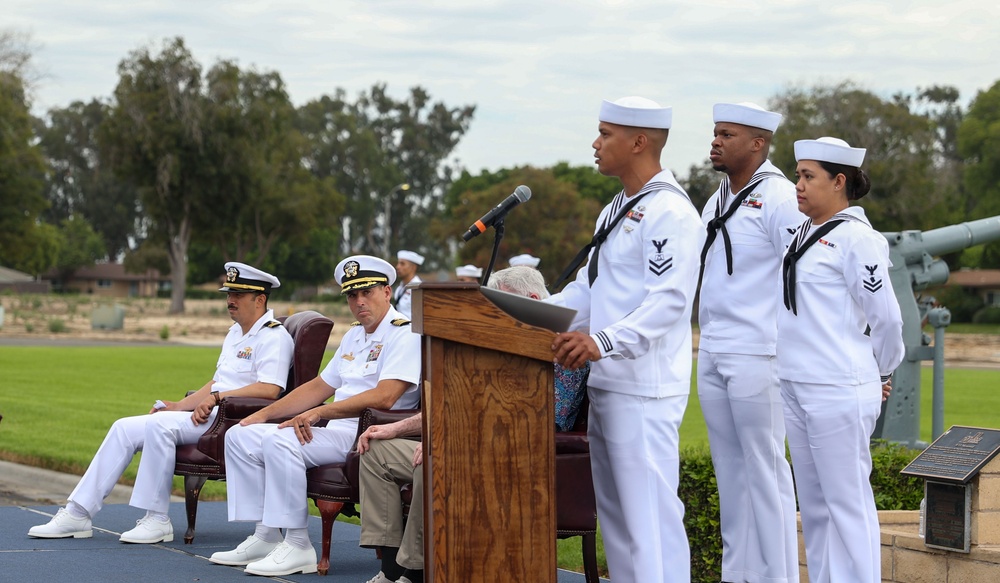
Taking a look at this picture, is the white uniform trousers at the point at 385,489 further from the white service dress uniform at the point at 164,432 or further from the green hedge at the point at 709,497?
the white service dress uniform at the point at 164,432

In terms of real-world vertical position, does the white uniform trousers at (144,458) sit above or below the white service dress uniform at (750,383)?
below

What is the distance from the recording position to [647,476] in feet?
14.3

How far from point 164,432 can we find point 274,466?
119cm

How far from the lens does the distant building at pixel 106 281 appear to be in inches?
4594

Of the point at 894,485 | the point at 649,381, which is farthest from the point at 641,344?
the point at 894,485

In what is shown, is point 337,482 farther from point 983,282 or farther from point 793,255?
point 983,282

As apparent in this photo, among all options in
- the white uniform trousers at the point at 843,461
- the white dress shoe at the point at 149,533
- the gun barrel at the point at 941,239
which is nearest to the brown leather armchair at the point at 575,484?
the white uniform trousers at the point at 843,461

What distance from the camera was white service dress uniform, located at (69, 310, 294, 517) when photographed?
7312 mm

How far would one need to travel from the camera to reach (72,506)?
7363mm

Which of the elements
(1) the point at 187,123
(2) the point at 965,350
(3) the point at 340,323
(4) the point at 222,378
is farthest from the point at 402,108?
(4) the point at 222,378

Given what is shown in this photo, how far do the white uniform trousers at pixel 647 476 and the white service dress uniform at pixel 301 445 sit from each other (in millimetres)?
2270

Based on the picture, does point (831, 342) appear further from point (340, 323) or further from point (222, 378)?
point (340, 323)

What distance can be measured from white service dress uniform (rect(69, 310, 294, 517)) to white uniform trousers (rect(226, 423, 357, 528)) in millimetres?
720

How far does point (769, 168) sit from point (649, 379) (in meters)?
1.26
